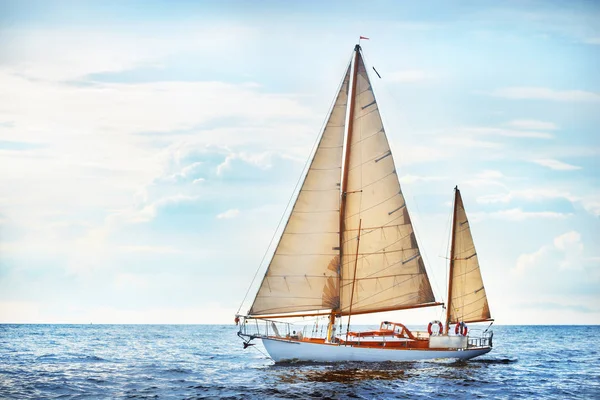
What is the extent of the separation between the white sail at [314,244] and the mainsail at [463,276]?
14972mm

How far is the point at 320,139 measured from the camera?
56406 millimetres

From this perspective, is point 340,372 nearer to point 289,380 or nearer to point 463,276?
point 289,380

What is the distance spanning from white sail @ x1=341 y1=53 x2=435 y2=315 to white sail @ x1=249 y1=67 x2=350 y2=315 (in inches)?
72.6

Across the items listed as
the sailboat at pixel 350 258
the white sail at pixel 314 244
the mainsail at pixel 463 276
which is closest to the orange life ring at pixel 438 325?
the sailboat at pixel 350 258

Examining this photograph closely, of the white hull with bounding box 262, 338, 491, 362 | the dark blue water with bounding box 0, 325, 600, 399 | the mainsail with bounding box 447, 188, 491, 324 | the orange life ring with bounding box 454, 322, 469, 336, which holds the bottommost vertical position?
the dark blue water with bounding box 0, 325, 600, 399

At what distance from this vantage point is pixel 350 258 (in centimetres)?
5806

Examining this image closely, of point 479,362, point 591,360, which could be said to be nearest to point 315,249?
point 479,362

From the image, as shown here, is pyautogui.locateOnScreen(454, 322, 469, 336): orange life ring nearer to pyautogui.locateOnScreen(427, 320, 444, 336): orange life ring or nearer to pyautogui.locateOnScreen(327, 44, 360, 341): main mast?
pyautogui.locateOnScreen(427, 320, 444, 336): orange life ring

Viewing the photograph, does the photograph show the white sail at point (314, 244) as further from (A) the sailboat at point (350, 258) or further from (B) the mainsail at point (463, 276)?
(B) the mainsail at point (463, 276)

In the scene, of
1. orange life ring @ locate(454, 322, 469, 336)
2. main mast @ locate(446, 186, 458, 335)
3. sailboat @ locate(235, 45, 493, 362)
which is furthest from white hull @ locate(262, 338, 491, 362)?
main mast @ locate(446, 186, 458, 335)

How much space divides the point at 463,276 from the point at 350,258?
1434 cm

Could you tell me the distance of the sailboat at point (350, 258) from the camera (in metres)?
55.3

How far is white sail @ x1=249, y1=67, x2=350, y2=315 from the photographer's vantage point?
54.9m

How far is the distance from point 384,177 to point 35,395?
2925 centimetres
